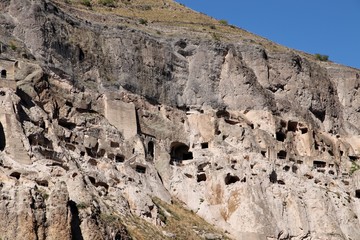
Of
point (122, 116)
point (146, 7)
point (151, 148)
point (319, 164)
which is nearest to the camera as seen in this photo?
point (122, 116)

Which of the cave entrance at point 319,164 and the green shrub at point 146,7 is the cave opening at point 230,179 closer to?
the cave entrance at point 319,164

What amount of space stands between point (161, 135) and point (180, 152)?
89.8 inches

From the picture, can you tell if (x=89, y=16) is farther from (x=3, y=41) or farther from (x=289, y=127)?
(x=289, y=127)

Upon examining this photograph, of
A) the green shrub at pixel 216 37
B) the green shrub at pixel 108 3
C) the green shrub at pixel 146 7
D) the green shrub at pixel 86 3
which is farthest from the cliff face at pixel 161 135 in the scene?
the green shrub at pixel 146 7

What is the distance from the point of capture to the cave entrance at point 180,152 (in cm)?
5691

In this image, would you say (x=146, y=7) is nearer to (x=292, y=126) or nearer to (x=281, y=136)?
(x=292, y=126)

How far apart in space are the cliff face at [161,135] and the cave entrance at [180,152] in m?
0.10

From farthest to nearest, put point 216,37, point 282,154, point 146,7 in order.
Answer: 1. point 146,7
2. point 216,37
3. point 282,154

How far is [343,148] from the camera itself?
64.8m

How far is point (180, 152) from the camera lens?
57.8m

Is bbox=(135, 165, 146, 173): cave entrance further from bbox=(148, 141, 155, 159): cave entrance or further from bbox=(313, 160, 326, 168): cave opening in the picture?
bbox=(313, 160, 326, 168): cave opening

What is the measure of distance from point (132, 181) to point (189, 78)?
1453 centimetres

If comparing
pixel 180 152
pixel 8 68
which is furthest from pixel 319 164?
pixel 8 68

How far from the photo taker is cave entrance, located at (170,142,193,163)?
187ft
